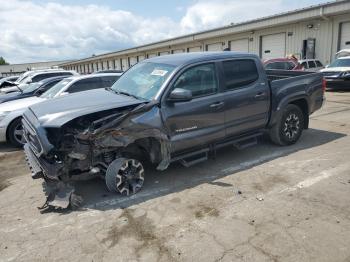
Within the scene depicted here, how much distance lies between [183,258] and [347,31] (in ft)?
62.5

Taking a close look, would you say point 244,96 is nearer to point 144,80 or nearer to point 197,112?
point 197,112

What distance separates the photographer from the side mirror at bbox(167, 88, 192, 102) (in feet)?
16.0

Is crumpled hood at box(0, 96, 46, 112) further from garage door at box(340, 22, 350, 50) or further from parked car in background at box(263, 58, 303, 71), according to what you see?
garage door at box(340, 22, 350, 50)

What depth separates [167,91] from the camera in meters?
5.04

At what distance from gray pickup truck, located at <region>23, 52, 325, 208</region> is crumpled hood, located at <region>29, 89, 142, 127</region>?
0.04ft

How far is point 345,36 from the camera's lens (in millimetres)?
18812

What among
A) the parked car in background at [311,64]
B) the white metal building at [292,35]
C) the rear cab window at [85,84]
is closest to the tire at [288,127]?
the rear cab window at [85,84]

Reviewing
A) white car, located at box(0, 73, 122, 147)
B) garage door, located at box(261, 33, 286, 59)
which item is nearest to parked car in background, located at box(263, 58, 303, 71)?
garage door, located at box(261, 33, 286, 59)

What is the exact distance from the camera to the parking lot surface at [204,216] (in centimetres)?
347

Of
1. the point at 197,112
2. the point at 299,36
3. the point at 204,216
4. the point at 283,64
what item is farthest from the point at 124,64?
the point at 204,216

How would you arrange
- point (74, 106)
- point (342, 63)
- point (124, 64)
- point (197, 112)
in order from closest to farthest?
1. point (74, 106)
2. point (197, 112)
3. point (342, 63)
4. point (124, 64)

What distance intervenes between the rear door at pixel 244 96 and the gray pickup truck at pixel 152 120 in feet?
0.06

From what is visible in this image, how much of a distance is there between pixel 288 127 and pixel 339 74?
10.4m

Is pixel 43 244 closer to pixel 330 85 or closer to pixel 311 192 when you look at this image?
pixel 311 192
